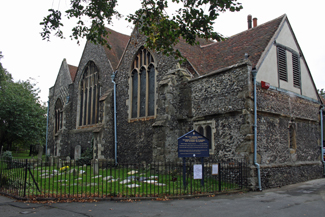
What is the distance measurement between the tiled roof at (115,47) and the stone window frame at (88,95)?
1.66 m

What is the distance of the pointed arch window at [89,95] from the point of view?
21444 mm

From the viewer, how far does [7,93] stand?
89.3ft

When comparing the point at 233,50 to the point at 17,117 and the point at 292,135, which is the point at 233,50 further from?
the point at 17,117

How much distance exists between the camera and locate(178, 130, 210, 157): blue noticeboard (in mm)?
10055

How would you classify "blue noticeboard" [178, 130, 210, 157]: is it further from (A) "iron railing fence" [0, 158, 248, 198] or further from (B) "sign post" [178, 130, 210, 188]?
(A) "iron railing fence" [0, 158, 248, 198]

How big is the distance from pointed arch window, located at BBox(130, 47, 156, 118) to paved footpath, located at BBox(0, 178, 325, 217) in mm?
8262

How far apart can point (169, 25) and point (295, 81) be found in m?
8.82

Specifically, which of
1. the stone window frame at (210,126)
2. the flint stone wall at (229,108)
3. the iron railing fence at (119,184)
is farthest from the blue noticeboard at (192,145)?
the stone window frame at (210,126)

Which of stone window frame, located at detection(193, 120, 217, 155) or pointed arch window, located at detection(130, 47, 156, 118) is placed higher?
pointed arch window, located at detection(130, 47, 156, 118)

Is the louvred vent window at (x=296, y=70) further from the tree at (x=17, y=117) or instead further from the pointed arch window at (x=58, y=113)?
the tree at (x=17, y=117)

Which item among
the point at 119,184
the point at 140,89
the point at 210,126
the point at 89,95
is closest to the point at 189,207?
the point at 119,184

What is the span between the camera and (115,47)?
73.7ft

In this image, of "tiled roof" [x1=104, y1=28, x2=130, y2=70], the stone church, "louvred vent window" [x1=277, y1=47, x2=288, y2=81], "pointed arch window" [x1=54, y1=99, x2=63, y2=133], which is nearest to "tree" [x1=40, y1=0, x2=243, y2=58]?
the stone church

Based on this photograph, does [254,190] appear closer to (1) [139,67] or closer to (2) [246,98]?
(2) [246,98]
